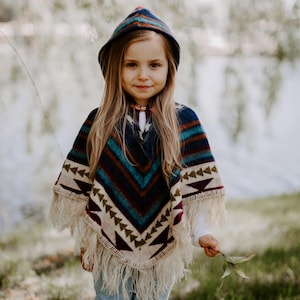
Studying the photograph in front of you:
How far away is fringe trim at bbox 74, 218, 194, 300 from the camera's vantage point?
209cm

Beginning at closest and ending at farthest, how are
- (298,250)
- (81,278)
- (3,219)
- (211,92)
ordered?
(81,278)
(298,250)
(3,219)
(211,92)

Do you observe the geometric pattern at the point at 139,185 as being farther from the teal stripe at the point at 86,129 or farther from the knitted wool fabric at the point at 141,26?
the knitted wool fabric at the point at 141,26

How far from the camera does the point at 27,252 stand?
4273mm

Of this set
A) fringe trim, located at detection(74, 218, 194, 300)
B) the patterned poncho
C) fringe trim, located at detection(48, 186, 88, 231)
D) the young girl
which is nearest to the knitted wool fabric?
the young girl

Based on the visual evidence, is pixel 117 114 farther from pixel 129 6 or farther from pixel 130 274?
pixel 129 6

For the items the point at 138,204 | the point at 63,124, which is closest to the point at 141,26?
the point at 138,204

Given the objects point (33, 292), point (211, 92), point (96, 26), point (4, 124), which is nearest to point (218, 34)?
point (96, 26)

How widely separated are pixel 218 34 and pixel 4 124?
592 cm

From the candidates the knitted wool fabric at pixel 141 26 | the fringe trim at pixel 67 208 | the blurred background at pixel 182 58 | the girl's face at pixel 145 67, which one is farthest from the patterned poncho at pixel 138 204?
the blurred background at pixel 182 58

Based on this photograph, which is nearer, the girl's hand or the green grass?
the girl's hand

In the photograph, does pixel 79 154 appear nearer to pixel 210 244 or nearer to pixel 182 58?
pixel 210 244

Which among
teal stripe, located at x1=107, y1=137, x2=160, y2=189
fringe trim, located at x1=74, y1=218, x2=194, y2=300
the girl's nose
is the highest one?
the girl's nose

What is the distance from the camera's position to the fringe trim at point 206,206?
2.14 m

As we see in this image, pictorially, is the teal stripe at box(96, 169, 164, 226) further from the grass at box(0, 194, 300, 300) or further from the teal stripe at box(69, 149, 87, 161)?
the grass at box(0, 194, 300, 300)
